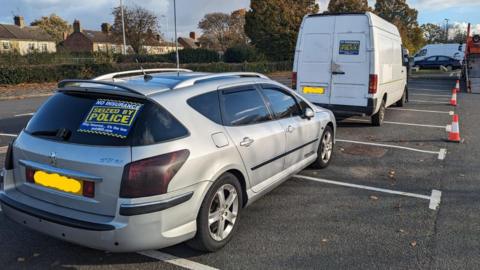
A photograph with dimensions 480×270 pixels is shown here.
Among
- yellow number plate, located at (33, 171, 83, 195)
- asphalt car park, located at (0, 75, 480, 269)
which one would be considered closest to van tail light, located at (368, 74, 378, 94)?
asphalt car park, located at (0, 75, 480, 269)

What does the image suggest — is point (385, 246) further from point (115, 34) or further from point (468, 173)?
point (115, 34)

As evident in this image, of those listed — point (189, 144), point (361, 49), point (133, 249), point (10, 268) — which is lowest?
point (10, 268)

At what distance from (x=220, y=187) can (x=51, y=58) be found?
87.4 feet

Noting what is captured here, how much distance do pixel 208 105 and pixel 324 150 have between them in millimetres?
2969

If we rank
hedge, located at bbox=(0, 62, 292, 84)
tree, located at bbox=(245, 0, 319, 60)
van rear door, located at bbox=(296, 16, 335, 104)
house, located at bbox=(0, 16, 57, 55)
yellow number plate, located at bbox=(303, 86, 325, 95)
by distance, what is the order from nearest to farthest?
van rear door, located at bbox=(296, 16, 335, 104), yellow number plate, located at bbox=(303, 86, 325, 95), hedge, located at bbox=(0, 62, 292, 84), tree, located at bbox=(245, 0, 319, 60), house, located at bbox=(0, 16, 57, 55)

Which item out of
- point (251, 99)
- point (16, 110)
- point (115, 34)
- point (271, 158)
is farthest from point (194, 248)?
point (115, 34)

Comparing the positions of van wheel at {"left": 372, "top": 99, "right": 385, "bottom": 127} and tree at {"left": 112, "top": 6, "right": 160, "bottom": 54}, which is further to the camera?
tree at {"left": 112, "top": 6, "right": 160, "bottom": 54}

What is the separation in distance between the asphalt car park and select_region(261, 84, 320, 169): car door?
1.75ft

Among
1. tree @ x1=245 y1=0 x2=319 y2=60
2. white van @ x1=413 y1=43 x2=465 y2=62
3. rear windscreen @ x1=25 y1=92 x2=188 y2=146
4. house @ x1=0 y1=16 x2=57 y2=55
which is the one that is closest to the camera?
rear windscreen @ x1=25 y1=92 x2=188 y2=146

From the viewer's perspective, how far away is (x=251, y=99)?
430cm

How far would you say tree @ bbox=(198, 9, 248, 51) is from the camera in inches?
3123

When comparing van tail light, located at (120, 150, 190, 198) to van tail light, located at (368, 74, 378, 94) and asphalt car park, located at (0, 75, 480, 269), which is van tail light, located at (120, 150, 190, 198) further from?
van tail light, located at (368, 74, 378, 94)

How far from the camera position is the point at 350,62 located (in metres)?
8.98

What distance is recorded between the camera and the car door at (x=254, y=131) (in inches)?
150
